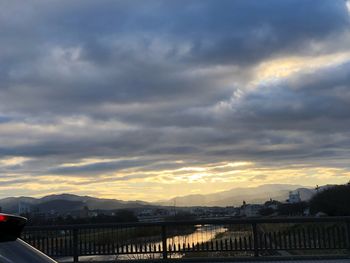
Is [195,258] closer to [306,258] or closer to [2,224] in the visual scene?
[306,258]

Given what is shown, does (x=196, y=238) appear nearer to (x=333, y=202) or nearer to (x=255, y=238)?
(x=255, y=238)

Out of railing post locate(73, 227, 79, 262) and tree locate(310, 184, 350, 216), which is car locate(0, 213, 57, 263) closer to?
railing post locate(73, 227, 79, 262)

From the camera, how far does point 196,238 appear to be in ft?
56.0

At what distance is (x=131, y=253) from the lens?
1691cm

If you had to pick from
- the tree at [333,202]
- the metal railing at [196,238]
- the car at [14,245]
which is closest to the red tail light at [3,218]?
the car at [14,245]

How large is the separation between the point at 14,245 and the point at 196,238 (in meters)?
12.8

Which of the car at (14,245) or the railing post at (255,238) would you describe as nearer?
the car at (14,245)

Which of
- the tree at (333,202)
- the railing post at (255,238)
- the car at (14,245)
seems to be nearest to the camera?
the car at (14,245)

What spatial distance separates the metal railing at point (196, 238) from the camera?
54.2 ft

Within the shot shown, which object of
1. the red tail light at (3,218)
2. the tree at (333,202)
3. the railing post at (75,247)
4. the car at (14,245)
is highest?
the tree at (333,202)

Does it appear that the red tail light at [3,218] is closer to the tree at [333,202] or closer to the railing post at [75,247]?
the railing post at [75,247]

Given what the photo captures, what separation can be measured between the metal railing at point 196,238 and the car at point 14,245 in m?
12.1

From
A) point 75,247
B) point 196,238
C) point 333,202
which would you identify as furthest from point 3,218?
point 333,202

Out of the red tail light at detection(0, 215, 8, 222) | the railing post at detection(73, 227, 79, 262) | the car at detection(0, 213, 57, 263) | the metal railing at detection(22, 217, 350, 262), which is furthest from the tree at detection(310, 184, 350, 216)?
the red tail light at detection(0, 215, 8, 222)
